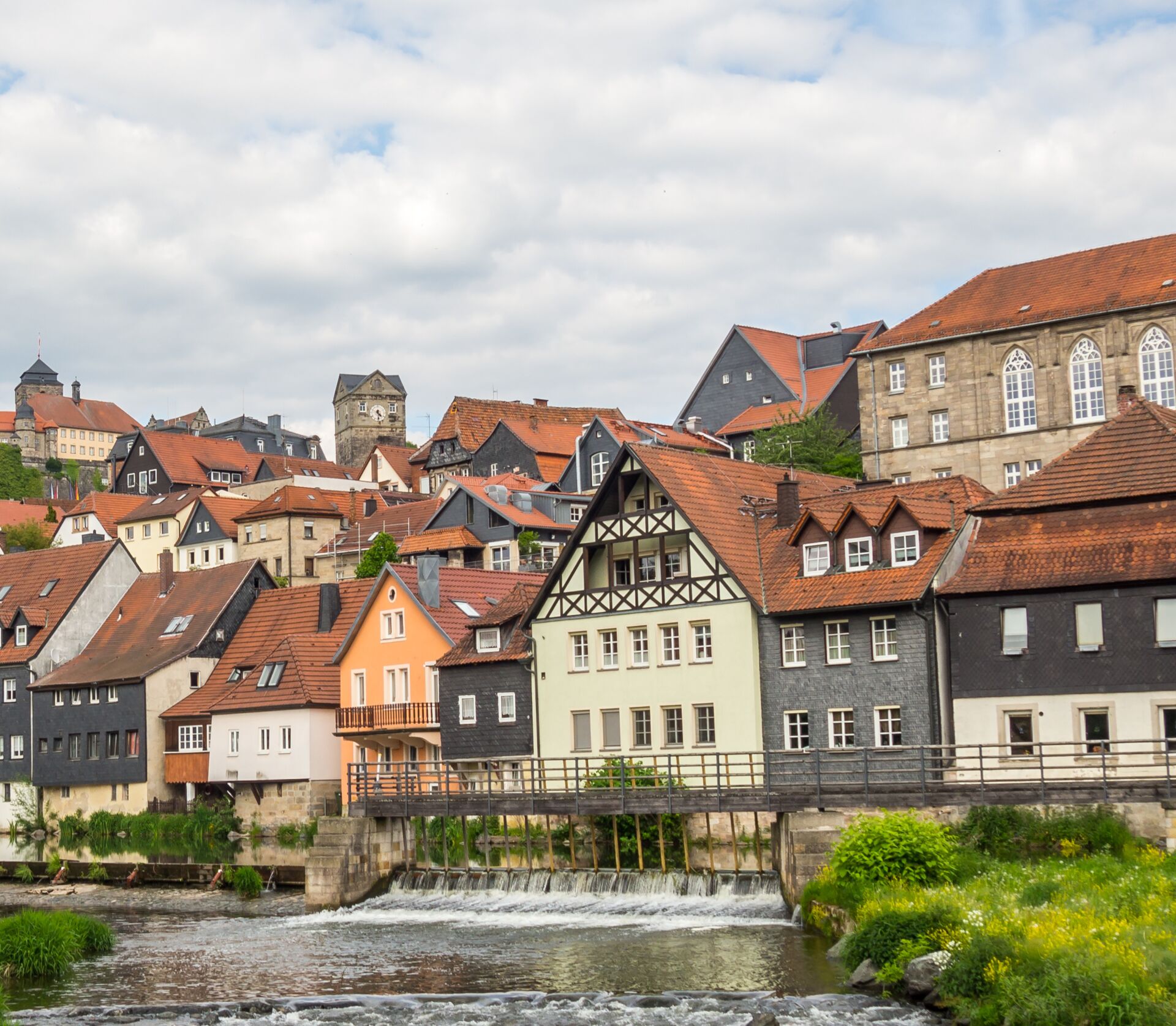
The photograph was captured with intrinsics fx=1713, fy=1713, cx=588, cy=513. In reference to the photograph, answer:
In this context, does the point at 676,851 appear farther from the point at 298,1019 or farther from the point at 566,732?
the point at 298,1019

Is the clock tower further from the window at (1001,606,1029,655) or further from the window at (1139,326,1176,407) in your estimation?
the window at (1001,606,1029,655)

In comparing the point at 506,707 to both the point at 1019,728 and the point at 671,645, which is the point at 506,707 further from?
the point at 1019,728

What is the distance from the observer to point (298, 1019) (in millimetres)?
28469

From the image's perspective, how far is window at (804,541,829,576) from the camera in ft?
155

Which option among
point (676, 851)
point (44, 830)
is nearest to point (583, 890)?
point (676, 851)

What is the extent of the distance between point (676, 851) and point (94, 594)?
135 ft

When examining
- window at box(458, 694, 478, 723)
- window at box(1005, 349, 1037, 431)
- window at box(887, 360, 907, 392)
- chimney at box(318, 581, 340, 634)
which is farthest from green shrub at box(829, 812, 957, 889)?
window at box(887, 360, 907, 392)

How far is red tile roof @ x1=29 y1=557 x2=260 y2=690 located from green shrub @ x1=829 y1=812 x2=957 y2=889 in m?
40.7

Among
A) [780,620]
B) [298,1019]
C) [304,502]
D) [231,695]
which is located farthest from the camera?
[304,502]

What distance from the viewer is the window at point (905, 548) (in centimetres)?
4522

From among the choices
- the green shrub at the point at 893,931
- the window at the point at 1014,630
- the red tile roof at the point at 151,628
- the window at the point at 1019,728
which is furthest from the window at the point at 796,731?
the red tile roof at the point at 151,628

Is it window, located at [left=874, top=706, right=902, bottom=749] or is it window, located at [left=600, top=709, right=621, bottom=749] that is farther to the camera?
window, located at [left=600, top=709, right=621, bottom=749]

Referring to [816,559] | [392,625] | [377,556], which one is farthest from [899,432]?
[816,559]

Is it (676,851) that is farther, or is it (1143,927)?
(676,851)
